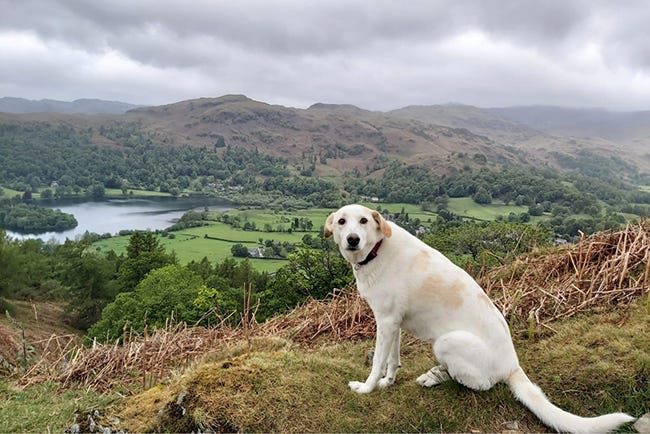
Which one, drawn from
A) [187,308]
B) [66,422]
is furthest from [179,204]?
[66,422]

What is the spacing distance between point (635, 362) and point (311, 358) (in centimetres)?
384

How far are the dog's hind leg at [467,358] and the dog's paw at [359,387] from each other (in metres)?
0.91

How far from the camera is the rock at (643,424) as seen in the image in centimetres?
423

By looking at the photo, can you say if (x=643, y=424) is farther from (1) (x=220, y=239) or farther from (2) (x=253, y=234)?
(2) (x=253, y=234)

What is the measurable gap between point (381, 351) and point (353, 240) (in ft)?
4.43

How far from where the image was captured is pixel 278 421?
4465 mm

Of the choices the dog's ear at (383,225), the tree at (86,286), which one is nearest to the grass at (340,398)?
the dog's ear at (383,225)

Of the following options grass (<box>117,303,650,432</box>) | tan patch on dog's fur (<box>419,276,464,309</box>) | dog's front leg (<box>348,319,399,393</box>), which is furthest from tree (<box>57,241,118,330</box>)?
tan patch on dog's fur (<box>419,276,464,309</box>)

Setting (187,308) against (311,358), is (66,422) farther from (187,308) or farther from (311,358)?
(187,308)

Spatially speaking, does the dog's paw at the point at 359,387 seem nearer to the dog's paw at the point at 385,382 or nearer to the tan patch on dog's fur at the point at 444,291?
the dog's paw at the point at 385,382

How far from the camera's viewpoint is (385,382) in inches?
204

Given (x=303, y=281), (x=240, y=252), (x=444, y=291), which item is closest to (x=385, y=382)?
(x=444, y=291)

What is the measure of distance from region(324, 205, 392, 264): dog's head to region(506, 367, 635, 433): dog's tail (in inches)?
82.0

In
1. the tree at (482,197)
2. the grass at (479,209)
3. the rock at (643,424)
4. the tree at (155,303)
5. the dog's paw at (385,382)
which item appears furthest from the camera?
the tree at (482,197)
